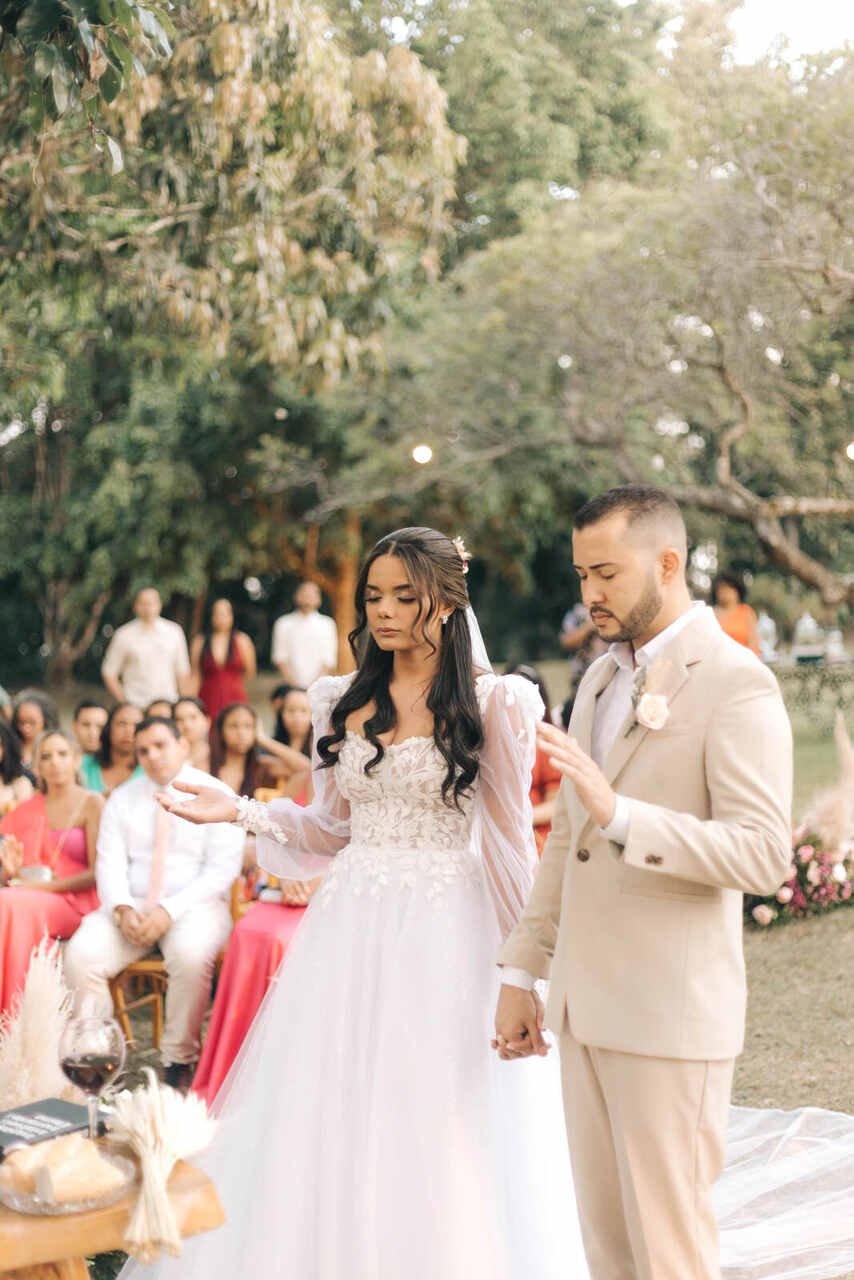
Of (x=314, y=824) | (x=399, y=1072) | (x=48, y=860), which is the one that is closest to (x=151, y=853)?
(x=48, y=860)

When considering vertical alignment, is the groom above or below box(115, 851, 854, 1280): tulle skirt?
above

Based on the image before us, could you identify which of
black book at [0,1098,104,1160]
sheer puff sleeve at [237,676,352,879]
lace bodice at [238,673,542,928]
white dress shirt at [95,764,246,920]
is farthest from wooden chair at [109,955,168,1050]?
black book at [0,1098,104,1160]

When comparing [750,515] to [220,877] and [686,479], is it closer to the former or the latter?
[686,479]

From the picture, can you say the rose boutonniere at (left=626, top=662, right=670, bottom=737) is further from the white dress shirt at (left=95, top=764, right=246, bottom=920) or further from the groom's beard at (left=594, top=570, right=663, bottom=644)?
the white dress shirt at (left=95, top=764, right=246, bottom=920)

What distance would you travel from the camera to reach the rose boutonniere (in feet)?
7.49

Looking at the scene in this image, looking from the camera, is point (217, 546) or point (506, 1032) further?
point (217, 546)

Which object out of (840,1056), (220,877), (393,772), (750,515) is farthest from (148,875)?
(750,515)

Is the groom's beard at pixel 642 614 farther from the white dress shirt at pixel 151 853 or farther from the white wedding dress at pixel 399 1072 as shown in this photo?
the white dress shirt at pixel 151 853

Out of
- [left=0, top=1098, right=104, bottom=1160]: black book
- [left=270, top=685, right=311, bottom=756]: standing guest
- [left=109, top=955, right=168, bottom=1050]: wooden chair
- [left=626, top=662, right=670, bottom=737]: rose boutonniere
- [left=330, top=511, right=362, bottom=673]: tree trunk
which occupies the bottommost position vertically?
[left=109, top=955, right=168, bottom=1050]: wooden chair

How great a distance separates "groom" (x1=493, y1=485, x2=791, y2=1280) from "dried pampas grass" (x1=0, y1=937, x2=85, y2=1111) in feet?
3.71

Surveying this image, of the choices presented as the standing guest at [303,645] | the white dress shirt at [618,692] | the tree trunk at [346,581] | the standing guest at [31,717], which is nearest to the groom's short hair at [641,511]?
the white dress shirt at [618,692]

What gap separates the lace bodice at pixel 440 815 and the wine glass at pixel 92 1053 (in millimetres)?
1111

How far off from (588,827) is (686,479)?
14601mm

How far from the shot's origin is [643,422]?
16.6 metres
